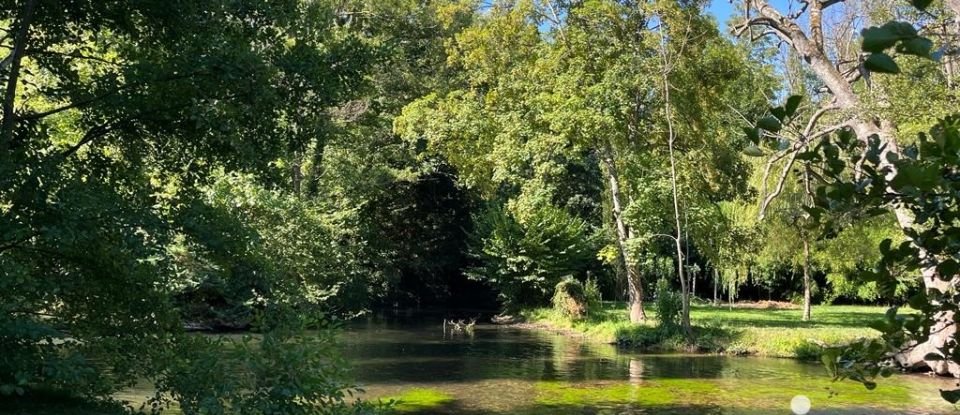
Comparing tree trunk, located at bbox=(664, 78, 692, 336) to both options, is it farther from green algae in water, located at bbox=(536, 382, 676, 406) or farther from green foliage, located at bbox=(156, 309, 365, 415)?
green foliage, located at bbox=(156, 309, 365, 415)

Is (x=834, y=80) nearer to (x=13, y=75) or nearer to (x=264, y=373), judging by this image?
(x=264, y=373)

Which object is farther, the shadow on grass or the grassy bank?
the grassy bank

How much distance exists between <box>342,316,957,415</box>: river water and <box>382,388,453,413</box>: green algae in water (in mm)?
18

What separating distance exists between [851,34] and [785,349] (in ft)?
33.3

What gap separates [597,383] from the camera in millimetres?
16047

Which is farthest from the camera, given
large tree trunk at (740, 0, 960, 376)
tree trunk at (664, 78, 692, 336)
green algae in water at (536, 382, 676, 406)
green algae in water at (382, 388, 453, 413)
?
tree trunk at (664, 78, 692, 336)

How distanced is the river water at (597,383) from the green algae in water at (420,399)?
0.02 meters

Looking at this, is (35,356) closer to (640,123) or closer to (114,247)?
(114,247)

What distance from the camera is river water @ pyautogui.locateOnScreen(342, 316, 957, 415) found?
13.6m

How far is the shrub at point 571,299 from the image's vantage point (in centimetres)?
2842

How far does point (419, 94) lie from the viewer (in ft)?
107

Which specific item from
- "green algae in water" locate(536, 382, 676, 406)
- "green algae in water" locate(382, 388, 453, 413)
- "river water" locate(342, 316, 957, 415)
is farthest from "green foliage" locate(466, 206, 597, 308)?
"green algae in water" locate(382, 388, 453, 413)

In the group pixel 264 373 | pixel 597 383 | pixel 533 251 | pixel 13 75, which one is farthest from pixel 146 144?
pixel 533 251

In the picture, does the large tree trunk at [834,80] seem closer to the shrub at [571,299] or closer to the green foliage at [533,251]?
the shrub at [571,299]
